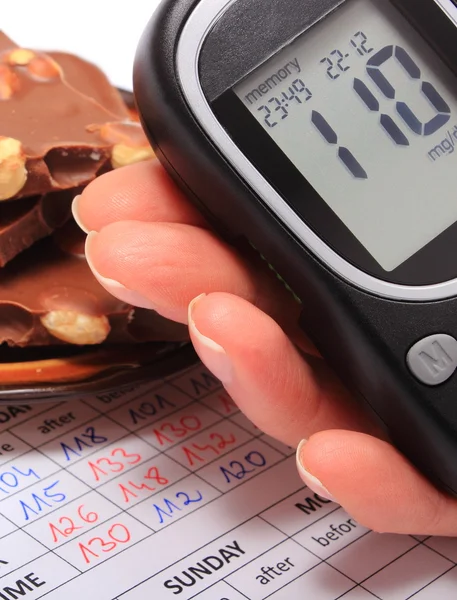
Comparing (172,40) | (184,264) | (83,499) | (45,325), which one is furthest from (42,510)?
(172,40)

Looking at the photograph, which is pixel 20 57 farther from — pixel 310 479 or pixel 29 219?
pixel 310 479

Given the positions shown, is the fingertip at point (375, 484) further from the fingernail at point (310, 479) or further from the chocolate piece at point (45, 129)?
the chocolate piece at point (45, 129)

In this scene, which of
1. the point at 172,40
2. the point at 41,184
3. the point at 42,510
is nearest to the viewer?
the point at 172,40

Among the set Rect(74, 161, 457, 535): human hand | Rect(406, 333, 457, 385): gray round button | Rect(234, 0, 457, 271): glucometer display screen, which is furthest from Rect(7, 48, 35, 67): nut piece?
Rect(406, 333, 457, 385): gray round button

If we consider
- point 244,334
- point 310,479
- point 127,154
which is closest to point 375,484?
point 310,479

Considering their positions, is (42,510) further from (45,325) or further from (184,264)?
(184,264)

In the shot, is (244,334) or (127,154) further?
(127,154)

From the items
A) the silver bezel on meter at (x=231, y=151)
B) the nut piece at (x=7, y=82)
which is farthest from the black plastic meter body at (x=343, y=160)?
the nut piece at (x=7, y=82)

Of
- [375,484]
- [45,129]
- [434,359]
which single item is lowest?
[375,484]
